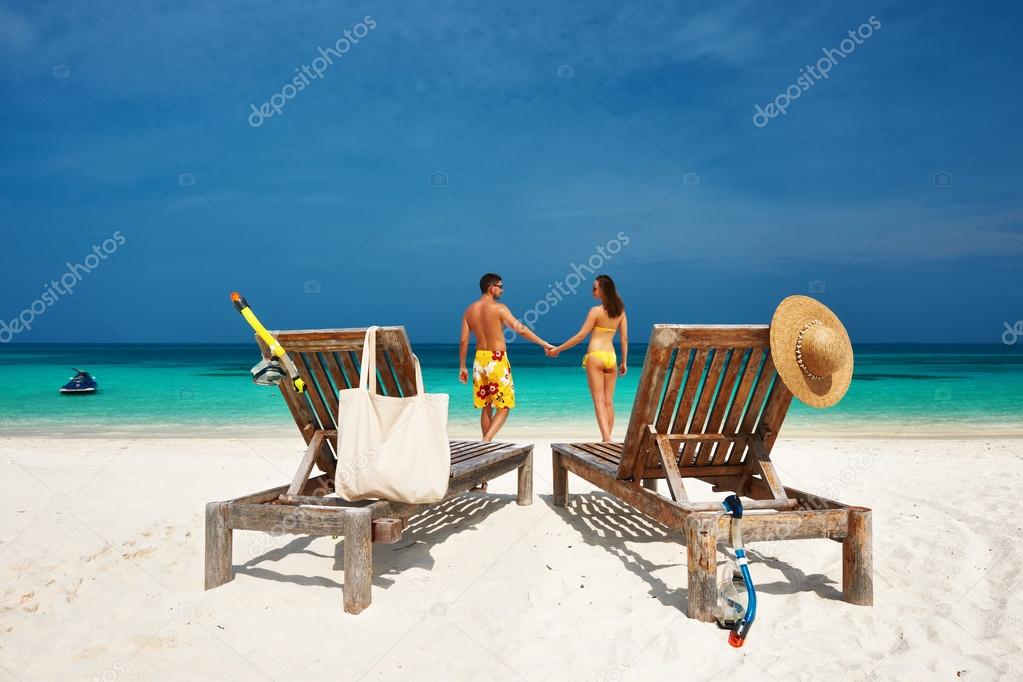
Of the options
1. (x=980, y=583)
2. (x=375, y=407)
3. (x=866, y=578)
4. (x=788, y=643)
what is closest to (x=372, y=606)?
(x=375, y=407)

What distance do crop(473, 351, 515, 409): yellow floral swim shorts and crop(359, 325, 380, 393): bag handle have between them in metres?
3.60

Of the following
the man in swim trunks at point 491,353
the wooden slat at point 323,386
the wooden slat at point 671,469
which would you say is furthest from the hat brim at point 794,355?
the man in swim trunks at point 491,353

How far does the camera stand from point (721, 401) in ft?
13.3

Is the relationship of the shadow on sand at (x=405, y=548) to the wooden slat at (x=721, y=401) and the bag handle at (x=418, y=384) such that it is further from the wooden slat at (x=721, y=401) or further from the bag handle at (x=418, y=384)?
the wooden slat at (x=721, y=401)

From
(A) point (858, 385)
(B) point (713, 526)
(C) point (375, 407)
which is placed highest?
(C) point (375, 407)

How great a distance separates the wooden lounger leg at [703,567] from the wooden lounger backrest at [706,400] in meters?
0.78

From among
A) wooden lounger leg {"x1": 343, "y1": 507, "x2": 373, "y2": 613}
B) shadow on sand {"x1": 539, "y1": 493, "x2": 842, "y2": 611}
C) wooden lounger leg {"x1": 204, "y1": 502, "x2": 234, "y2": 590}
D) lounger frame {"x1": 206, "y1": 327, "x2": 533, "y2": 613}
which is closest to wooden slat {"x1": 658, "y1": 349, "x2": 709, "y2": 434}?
shadow on sand {"x1": 539, "y1": 493, "x2": 842, "y2": 611}

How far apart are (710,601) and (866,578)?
2.92 feet

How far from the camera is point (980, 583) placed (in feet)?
12.2

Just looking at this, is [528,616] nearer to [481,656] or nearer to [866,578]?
[481,656]

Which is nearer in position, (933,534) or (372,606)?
(372,606)

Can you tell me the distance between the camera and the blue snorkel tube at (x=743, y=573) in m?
2.99

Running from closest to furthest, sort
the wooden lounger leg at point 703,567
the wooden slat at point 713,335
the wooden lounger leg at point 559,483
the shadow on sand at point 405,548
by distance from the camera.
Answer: the wooden lounger leg at point 703,567
the wooden slat at point 713,335
the shadow on sand at point 405,548
the wooden lounger leg at point 559,483

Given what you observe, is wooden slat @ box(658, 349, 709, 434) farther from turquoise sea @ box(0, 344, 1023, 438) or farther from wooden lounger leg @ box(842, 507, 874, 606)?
turquoise sea @ box(0, 344, 1023, 438)
